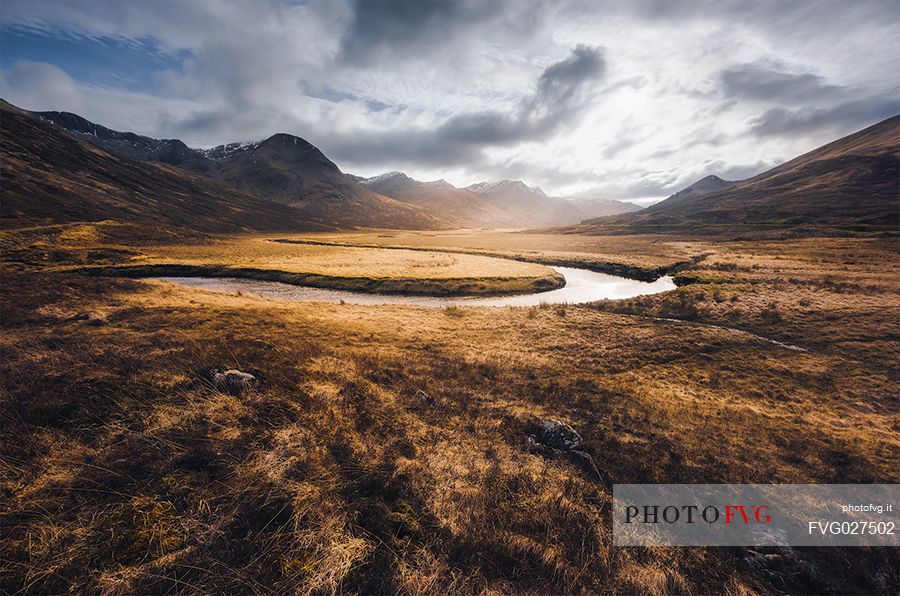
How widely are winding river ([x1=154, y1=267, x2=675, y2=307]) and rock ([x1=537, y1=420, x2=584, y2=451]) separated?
26.4 metres

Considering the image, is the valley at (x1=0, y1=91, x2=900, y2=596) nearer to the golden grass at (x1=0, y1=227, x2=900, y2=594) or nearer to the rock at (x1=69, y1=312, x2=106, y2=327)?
the golden grass at (x1=0, y1=227, x2=900, y2=594)

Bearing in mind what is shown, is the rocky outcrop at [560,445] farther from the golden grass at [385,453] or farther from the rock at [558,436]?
the golden grass at [385,453]

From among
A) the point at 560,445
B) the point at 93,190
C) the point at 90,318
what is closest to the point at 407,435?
the point at 560,445

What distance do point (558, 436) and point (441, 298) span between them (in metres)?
31.6

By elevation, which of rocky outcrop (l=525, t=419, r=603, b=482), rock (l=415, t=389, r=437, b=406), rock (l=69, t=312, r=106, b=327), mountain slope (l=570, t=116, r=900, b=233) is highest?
mountain slope (l=570, t=116, r=900, b=233)

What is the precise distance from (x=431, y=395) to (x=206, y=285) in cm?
4369

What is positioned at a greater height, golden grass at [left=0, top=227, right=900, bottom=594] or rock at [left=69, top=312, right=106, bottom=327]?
rock at [left=69, top=312, right=106, bottom=327]

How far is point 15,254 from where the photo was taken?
153 ft

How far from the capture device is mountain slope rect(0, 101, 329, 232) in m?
89.2

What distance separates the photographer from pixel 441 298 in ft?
134

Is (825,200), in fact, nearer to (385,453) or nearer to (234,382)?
(385,453)

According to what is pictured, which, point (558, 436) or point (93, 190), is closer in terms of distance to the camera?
point (558, 436)

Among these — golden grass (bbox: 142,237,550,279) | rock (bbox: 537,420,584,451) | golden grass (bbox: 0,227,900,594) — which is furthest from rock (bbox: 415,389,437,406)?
golden grass (bbox: 142,237,550,279)

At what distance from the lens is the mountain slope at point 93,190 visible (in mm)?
89188
